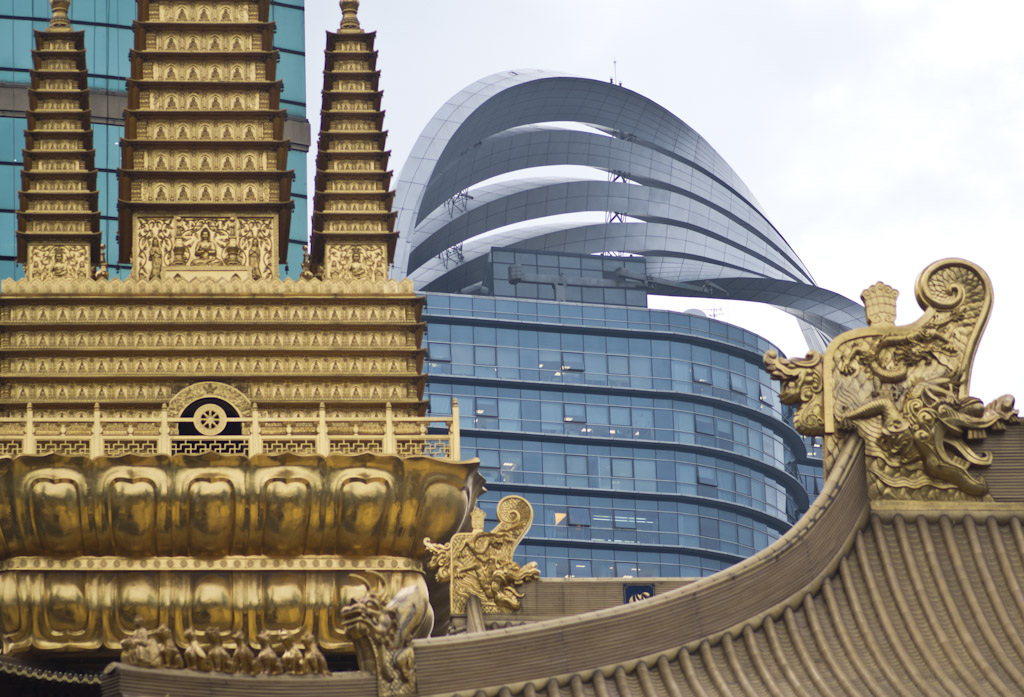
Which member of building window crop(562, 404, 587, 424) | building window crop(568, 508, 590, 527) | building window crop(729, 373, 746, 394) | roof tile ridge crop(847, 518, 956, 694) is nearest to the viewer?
roof tile ridge crop(847, 518, 956, 694)

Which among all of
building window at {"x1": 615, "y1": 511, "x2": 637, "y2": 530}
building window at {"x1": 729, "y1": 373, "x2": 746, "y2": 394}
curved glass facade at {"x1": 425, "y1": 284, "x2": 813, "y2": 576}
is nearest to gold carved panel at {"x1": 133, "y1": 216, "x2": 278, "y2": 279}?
curved glass facade at {"x1": 425, "y1": 284, "x2": 813, "y2": 576}

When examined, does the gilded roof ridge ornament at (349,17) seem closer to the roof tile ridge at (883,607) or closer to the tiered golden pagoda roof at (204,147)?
the tiered golden pagoda roof at (204,147)


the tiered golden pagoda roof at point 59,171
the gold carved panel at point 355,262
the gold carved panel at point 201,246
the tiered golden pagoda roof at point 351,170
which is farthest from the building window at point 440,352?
the gold carved panel at point 201,246

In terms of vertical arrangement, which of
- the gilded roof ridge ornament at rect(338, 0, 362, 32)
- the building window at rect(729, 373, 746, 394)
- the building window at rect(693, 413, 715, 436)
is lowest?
the gilded roof ridge ornament at rect(338, 0, 362, 32)

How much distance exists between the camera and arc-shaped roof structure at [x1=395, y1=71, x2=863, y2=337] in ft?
259

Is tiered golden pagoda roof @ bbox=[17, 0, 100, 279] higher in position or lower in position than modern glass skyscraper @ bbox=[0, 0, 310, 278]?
lower

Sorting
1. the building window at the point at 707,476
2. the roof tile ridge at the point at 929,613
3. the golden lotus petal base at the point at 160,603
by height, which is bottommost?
the roof tile ridge at the point at 929,613

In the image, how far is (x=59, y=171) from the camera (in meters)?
35.6

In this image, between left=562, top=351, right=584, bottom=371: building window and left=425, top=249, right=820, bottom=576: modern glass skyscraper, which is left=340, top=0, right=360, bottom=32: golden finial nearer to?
left=425, top=249, right=820, bottom=576: modern glass skyscraper

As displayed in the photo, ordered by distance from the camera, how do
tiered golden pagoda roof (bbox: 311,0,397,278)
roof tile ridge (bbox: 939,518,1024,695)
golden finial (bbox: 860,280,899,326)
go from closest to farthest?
1. roof tile ridge (bbox: 939,518,1024,695)
2. golden finial (bbox: 860,280,899,326)
3. tiered golden pagoda roof (bbox: 311,0,397,278)

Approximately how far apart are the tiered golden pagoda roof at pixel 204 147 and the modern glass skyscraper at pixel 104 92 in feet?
78.3

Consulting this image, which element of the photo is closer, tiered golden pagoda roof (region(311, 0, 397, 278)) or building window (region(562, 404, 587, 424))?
tiered golden pagoda roof (region(311, 0, 397, 278))

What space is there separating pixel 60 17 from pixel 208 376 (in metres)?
10.0

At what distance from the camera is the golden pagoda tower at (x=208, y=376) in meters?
29.0
